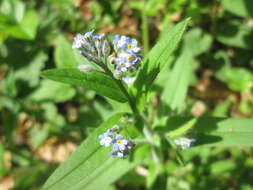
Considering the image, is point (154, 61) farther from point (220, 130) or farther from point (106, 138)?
point (220, 130)

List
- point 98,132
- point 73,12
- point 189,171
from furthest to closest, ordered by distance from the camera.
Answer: point 73,12 < point 189,171 < point 98,132

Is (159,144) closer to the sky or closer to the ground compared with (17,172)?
closer to the sky

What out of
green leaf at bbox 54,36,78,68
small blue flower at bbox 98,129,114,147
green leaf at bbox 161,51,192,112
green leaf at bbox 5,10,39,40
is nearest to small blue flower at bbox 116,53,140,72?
small blue flower at bbox 98,129,114,147

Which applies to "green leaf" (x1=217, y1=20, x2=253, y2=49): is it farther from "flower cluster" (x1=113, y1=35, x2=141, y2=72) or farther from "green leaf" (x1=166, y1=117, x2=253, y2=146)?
"flower cluster" (x1=113, y1=35, x2=141, y2=72)

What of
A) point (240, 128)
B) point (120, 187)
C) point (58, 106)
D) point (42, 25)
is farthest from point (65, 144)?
point (240, 128)

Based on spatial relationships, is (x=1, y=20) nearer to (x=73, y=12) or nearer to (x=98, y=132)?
(x=73, y=12)

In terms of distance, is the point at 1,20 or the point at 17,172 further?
the point at 17,172

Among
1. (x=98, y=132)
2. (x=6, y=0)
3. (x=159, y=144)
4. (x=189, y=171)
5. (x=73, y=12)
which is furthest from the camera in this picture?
(x=73, y=12)

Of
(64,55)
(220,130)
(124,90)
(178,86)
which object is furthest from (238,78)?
(124,90)
